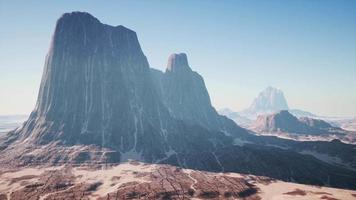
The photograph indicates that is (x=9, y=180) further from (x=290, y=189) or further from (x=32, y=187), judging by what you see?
(x=290, y=189)

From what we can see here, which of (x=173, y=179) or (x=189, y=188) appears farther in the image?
(x=173, y=179)

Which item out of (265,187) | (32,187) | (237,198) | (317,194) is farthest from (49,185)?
(317,194)

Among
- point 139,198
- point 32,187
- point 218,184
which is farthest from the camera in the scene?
point 218,184

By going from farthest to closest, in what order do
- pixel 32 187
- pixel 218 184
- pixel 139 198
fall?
pixel 218 184
pixel 32 187
pixel 139 198

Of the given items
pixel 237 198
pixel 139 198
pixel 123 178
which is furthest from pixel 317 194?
pixel 123 178

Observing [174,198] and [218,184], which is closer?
[174,198]

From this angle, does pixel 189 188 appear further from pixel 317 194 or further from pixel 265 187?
pixel 317 194

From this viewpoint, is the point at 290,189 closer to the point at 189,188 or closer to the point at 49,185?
the point at 189,188

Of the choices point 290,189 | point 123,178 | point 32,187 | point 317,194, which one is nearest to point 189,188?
point 123,178
